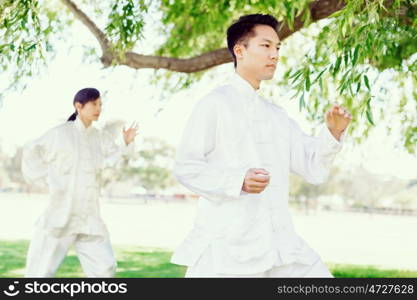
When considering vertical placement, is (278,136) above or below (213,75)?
below

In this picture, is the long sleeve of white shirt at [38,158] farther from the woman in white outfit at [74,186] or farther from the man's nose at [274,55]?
the man's nose at [274,55]

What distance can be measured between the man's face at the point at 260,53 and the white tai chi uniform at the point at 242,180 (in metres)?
0.08

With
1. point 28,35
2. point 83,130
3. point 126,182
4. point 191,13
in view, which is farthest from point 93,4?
point 126,182

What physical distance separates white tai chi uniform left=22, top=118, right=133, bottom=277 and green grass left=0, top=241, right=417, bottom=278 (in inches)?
127

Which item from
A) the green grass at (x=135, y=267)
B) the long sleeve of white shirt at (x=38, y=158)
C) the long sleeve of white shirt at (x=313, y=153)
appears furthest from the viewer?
the green grass at (x=135, y=267)

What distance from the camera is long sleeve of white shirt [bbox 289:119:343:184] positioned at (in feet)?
9.18

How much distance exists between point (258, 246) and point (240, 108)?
1.95 feet

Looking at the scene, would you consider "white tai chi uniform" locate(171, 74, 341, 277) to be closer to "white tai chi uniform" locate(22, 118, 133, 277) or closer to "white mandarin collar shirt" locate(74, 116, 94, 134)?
"white tai chi uniform" locate(22, 118, 133, 277)

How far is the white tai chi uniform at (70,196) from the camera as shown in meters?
4.76

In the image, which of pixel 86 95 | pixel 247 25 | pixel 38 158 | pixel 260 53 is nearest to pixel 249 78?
pixel 260 53

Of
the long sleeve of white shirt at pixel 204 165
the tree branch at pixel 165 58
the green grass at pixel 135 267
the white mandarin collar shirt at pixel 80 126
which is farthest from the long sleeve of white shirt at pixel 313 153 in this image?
the green grass at pixel 135 267

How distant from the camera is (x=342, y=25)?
3.26 meters

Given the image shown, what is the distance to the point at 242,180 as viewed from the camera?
2.53 metres

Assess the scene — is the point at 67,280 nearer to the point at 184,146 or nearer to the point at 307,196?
the point at 184,146
